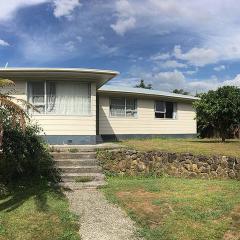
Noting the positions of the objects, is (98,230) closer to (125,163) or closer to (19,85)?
(125,163)

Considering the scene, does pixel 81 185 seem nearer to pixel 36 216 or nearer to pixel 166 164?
pixel 36 216

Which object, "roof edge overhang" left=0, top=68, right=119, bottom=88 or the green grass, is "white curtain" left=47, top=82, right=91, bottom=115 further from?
the green grass

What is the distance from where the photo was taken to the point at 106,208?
377 inches

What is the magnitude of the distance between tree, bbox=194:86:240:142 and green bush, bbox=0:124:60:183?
9565mm

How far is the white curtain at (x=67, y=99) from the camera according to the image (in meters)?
18.1

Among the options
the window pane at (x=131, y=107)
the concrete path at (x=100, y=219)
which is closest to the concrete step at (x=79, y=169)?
the concrete path at (x=100, y=219)

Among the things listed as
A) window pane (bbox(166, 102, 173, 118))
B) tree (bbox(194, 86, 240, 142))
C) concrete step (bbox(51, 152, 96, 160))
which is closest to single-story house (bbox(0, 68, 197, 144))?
concrete step (bbox(51, 152, 96, 160))

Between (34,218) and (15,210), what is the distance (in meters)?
0.89

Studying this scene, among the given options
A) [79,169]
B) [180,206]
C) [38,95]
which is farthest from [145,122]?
[180,206]

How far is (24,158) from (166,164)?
459cm

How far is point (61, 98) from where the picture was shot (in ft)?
59.4

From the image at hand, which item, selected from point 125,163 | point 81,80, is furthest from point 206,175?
point 81,80

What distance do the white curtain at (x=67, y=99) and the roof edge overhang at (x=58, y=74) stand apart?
1.27ft

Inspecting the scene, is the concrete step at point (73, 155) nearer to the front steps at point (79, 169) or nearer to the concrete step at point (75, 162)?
the front steps at point (79, 169)
